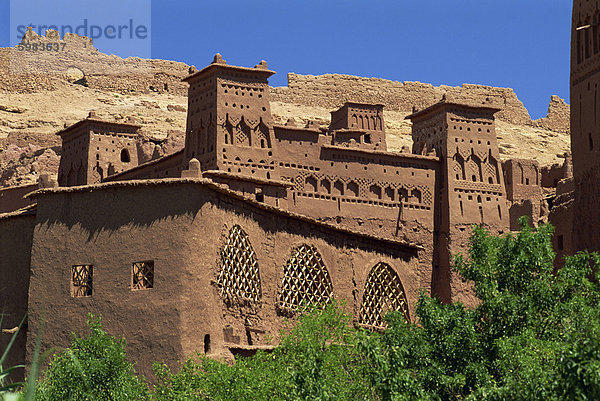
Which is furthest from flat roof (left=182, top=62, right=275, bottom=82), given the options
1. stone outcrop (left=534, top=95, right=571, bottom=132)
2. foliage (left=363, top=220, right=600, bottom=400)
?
stone outcrop (left=534, top=95, right=571, bottom=132)

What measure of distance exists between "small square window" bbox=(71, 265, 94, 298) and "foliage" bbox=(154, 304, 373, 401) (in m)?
2.71

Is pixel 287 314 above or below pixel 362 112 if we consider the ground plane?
below

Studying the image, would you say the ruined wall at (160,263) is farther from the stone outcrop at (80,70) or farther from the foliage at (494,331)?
the stone outcrop at (80,70)

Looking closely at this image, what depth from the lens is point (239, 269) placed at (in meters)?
22.6

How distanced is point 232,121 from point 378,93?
37162 mm

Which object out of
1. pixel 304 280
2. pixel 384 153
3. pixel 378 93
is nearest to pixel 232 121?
pixel 384 153

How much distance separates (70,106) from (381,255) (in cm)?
3403

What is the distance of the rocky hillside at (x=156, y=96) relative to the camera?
181 feet

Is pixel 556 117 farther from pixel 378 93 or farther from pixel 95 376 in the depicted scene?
pixel 95 376

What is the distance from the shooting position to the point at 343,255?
25.2 meters

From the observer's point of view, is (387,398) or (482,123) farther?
(482,123)

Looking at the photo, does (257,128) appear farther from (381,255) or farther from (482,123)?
(482,123)

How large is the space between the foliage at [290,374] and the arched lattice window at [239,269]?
1.60 meters

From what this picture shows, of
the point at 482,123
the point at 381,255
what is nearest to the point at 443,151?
the point at 482,123
